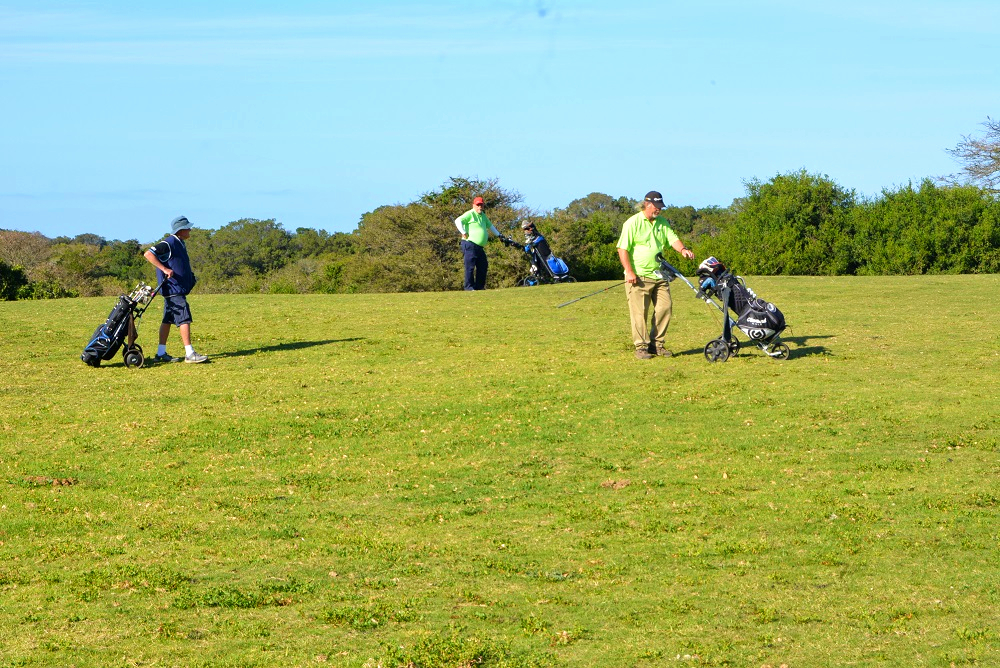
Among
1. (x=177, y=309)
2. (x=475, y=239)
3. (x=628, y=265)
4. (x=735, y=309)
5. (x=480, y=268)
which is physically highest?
(x=475, y=239)

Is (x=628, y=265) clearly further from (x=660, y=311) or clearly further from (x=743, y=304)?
(x=743, y=304)

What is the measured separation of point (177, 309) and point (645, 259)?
684 cm

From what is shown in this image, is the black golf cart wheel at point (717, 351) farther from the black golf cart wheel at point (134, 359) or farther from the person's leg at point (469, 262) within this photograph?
the person's leg at point (469, 262)

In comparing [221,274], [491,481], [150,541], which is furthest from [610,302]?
[221,274]

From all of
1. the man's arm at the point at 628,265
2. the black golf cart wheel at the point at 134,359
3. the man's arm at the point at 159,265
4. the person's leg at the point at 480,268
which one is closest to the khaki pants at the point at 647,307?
the man's arm at the point at 628,265


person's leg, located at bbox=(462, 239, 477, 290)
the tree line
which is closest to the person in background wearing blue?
person's leg, located at bbox=(462, 239, 477, 290)

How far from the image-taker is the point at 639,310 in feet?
56.7

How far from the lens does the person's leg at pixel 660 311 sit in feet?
56.1

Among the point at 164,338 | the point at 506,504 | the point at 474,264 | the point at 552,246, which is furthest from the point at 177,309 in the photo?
the point at 552,246

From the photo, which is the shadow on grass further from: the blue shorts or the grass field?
the blue shorts

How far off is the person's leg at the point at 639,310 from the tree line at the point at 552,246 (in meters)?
29.5

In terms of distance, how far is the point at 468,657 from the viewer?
689cm

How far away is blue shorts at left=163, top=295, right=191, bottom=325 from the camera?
58.1 feet

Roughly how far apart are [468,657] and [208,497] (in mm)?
4710
